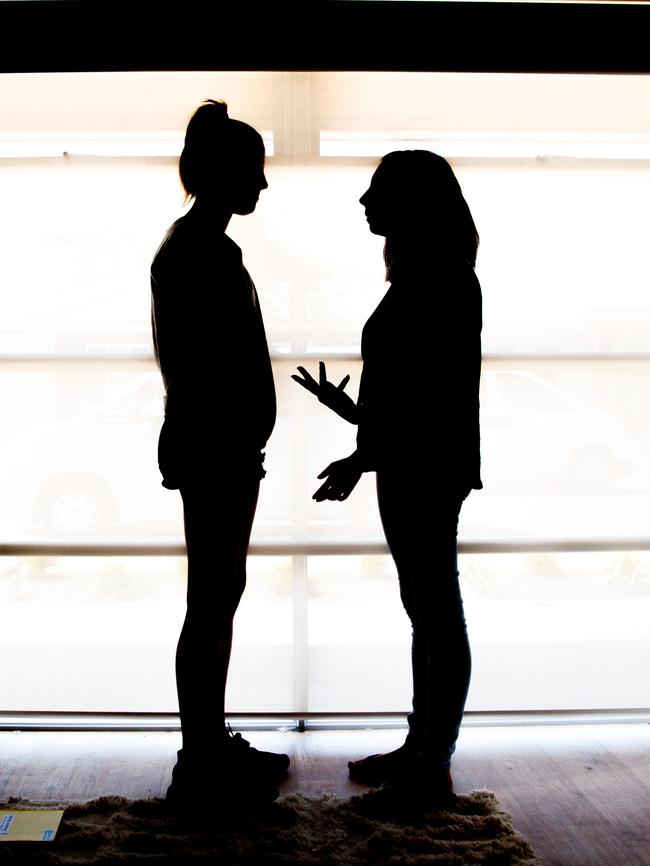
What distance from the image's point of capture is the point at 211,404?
1.93 metres

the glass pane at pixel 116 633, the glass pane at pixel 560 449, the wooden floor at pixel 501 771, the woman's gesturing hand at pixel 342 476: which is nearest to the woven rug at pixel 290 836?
the wooden floor at pixel 501 771

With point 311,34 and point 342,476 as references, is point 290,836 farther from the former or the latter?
point 311,34

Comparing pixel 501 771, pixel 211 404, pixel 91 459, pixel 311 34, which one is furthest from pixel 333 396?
pixel 501 771

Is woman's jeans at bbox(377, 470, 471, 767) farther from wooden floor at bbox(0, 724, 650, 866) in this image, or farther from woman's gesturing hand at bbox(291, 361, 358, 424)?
wooden floor at bbox(0, 724, 650, 866)

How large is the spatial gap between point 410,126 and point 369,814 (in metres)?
2.17

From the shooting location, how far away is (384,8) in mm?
2338

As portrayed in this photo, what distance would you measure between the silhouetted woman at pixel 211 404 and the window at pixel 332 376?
61cm

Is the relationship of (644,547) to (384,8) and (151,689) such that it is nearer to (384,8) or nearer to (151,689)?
(151,689)

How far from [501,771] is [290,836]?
78 cm

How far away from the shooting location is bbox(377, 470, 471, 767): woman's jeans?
76.3 inches

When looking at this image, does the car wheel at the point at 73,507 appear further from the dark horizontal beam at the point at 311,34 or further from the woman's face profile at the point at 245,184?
the dark horizontal beam at the point at 311,34

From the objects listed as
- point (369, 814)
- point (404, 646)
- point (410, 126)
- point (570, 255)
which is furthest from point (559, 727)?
point (410, 126)

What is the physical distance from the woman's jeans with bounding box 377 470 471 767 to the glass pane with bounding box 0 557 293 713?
804 millimetres

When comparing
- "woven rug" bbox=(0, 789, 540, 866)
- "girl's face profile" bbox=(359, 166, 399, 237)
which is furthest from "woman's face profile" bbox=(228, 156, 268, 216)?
"woven rug" bbox=(0, 789, 540, 866)
